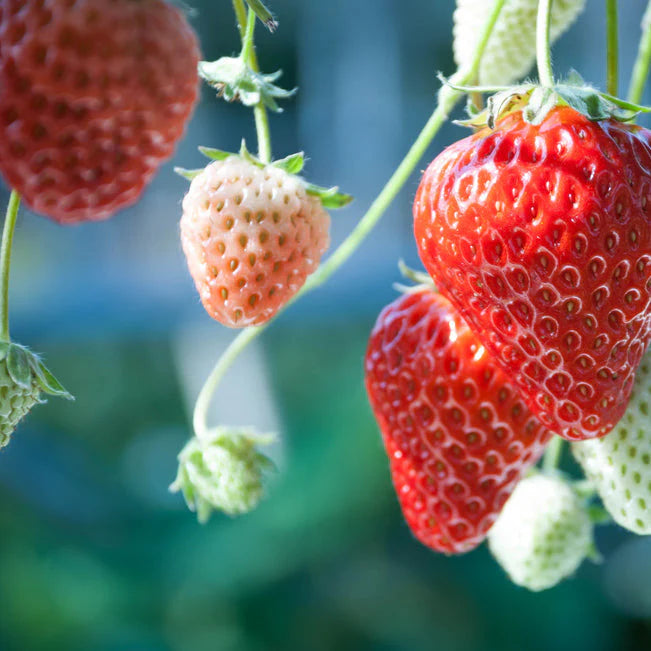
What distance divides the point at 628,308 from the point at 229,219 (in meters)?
0.15

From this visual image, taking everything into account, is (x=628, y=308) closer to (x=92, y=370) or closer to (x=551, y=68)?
(x=551, y=68)

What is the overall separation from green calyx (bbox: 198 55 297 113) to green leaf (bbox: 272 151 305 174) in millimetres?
38

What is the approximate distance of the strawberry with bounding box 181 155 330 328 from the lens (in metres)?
0.39

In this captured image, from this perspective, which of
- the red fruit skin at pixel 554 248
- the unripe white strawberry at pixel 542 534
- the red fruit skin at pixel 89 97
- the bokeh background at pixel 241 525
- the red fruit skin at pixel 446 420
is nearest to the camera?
the red fruit skin at pixel 89 97

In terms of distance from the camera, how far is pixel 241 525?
227cm

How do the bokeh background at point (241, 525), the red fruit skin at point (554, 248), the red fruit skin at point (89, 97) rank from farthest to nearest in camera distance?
the bokeh background at point (241, 525) → the red fruit skin at point (554, 248) → the red fruit skin at point (89, 97)

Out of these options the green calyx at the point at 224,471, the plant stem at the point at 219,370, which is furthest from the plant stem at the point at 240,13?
the green calyx at the point at 224,471

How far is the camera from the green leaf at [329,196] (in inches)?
16.1

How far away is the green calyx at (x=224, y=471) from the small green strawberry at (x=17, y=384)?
0.14 meters

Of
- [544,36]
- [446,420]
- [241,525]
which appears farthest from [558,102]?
[241,525]

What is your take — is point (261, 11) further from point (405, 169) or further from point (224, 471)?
point (224, 471)

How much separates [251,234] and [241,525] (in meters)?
1.94

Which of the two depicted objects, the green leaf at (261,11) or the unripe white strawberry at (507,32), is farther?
the unripe white strawberry at (507,32)

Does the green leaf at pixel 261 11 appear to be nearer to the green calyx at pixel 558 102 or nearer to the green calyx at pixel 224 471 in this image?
the green calyx at pixel 558 102
